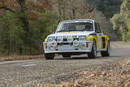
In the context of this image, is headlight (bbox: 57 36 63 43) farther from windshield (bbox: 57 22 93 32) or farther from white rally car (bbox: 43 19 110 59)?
windshield (bbox: 57 22 93 32)

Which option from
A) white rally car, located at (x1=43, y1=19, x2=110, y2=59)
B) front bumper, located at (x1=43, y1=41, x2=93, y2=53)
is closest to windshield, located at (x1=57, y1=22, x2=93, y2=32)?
white rally car, located at (x1=43, y1=19, x2=110, y2=59)

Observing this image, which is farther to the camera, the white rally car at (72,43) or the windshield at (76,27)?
the windshield at (76,27)

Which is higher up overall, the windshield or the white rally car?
the windshield

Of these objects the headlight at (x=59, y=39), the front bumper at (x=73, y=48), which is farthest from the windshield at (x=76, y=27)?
the front bumper at (x=73, y=48)

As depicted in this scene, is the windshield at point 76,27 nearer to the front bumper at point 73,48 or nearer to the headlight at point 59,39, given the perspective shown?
the headlight at point 59,39

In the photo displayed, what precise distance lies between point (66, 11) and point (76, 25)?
21551mm

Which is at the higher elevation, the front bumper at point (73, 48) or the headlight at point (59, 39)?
the headlight at point (59, 39)

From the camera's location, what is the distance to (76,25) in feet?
55.6

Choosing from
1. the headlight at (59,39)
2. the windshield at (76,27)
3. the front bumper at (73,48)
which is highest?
the windshield at (76,27)

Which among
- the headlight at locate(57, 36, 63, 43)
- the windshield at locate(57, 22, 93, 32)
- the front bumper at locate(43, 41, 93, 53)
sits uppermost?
the windshield at locate(57, 22, 93, 32)

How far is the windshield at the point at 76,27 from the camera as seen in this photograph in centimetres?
1661

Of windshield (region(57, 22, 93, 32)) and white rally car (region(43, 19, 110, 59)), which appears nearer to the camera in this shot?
white rally car (region(43, 19, 110, 59))

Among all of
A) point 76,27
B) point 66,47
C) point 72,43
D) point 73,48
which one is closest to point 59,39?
point 66,47

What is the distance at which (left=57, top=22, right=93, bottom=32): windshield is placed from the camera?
1661 cm
